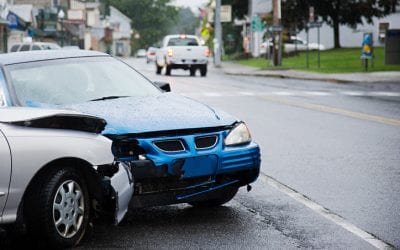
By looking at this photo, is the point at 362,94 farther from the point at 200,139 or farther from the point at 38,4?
the point at 38,4

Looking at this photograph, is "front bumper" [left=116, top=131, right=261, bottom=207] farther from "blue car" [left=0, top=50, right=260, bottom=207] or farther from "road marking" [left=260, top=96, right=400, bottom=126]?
"road marking" [left=260, top=96, right=400, bottom=126]

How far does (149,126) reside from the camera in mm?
7039

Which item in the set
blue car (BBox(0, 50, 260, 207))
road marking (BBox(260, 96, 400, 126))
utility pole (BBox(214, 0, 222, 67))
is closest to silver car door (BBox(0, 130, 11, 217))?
blue car (BBox(0, 50, 260, 207))

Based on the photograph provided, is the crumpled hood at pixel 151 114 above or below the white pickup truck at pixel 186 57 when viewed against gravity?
above

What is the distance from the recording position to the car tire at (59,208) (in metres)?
6.12

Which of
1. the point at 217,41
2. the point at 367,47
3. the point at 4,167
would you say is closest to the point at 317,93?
the point at 367,47

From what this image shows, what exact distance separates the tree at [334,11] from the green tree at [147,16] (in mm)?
102006

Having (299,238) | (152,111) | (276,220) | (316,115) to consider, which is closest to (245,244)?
(299,238)

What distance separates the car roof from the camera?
8003mm

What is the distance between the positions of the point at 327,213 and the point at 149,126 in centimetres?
180

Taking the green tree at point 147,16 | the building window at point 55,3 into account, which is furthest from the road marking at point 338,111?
the green tree at point 147,16

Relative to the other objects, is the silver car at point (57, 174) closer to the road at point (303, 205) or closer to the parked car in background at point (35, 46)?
the road at point (303, 205)

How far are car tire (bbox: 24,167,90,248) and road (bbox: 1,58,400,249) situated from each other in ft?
0.68

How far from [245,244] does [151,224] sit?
104cm
